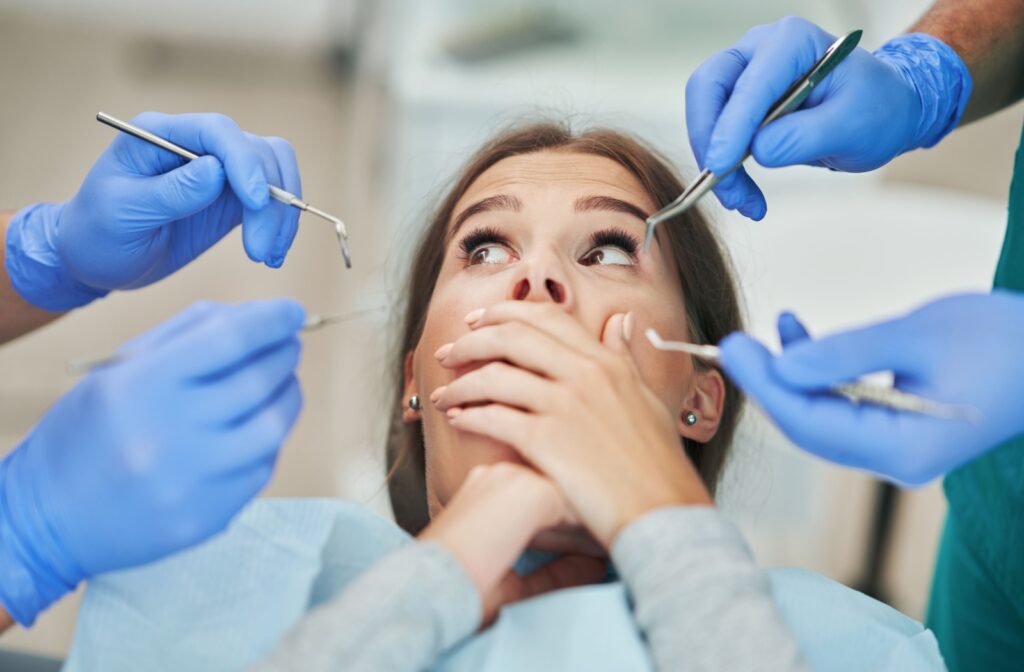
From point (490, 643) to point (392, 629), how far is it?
0.13 meters

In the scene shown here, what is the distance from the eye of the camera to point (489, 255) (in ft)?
4.33

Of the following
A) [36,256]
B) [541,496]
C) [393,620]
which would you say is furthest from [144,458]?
[36,256]

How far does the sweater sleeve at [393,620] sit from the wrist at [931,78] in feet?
3.20

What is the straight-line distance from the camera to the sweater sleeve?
782 mm

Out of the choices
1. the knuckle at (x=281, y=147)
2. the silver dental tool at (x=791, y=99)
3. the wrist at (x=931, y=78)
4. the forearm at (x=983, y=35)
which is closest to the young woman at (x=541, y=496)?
the silver dental tool at (x=791, y=99)

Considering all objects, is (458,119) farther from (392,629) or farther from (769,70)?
(392,629)

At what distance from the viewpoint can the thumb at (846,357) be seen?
0.87 m

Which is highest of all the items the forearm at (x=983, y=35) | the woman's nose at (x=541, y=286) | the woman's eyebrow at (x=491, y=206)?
the forearm at (x=983, y=35)

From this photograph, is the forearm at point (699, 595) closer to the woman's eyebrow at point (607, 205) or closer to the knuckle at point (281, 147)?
the woman's eyebrow at point (607, 205)

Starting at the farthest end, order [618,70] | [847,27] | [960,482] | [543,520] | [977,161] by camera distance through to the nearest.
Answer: [618,70] < [847,27] < [977,161] < [960,482] < [543,520]

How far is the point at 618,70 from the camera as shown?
3662 millimetres

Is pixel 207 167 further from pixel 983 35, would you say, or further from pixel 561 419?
pixel 983 35

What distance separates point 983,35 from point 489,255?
0.89 meters

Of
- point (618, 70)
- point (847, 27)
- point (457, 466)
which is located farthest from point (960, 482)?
point (618, 70)
